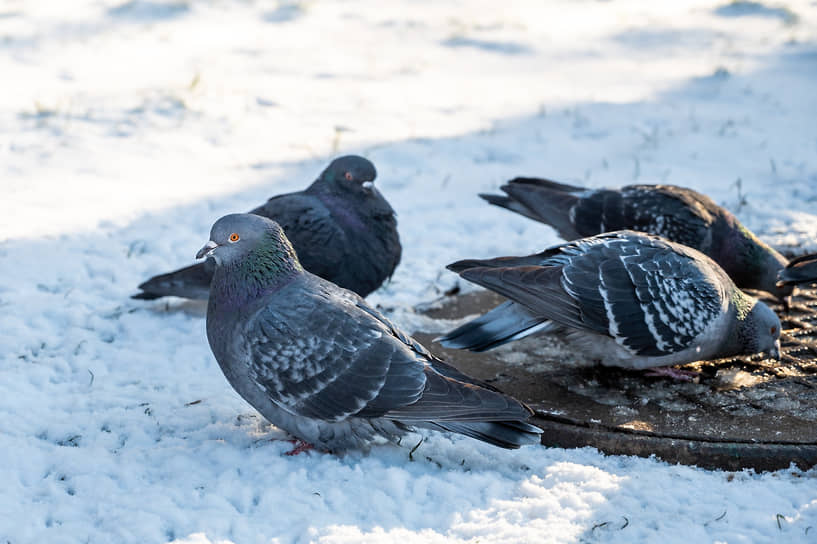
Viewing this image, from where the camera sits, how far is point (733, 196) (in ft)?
21.2

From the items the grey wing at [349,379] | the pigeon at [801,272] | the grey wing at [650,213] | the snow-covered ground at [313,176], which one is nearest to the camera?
the snow-covered ground at [313,176]

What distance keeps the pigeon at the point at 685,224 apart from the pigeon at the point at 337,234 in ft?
4.07

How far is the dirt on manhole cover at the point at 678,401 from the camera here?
352 centimetres

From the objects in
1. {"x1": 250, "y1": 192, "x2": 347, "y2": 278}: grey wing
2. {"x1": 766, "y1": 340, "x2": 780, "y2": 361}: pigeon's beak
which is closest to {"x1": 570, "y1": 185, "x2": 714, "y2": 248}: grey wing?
{"x1": 766, "y1": 340, "x2": 780, "y2": 361}: pigeon's beak

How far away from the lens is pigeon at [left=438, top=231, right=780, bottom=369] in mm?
4047

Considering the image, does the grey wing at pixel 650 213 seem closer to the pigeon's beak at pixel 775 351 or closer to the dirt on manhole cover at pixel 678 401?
the dirt on manhole cover at pixel 678 401

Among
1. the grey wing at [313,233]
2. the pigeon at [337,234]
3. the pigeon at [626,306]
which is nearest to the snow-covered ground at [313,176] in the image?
the pigeon at [337,234]

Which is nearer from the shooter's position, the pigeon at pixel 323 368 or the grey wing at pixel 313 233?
the pigeon at pixel 323 368

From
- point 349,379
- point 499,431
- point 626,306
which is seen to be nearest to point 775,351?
point 626,306

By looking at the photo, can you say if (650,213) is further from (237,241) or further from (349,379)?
(237,241)

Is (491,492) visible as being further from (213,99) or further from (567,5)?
(567,5)

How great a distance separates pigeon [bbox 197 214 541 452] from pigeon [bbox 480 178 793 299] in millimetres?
1978

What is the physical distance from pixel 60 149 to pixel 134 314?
250 centimetres

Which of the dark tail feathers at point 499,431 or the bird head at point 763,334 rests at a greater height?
the bird head at point 763,334
